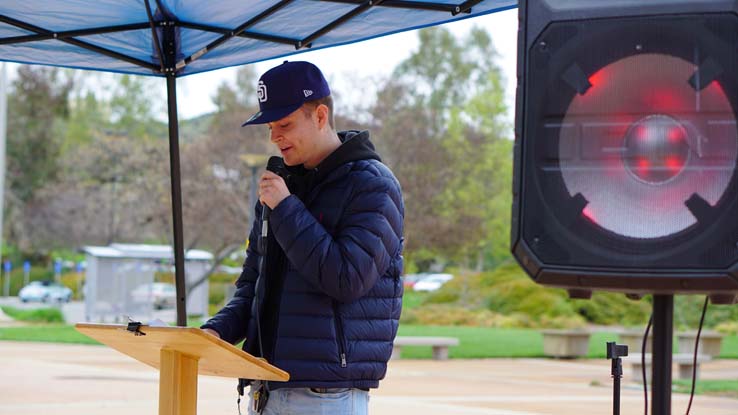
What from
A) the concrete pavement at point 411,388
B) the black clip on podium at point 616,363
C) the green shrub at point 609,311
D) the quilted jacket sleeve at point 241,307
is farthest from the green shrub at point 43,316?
the black clip on podium at point 616,363

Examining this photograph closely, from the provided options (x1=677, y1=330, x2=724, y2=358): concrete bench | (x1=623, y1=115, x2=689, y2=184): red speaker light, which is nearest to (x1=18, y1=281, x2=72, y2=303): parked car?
(x1=677, y1=330, x2=724, y2=358): concrete bench

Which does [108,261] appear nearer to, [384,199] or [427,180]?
[427,180]

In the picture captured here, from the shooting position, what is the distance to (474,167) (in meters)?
36.7

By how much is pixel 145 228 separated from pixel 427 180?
1277 cm

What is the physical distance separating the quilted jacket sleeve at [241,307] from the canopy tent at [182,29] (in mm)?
2062

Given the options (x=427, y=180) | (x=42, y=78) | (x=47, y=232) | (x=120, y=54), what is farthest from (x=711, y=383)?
(x=42, y=78)

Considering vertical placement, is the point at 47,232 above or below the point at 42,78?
below

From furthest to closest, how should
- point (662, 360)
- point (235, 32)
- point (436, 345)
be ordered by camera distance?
1. point (436, 345)
2. point (235, 32)
3. point (662, 360)

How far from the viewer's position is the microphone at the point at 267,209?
3.21 meters

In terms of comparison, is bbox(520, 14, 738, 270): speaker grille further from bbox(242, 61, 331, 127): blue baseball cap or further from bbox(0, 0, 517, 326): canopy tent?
bbox(0, 0, 517, 326): canopy tent

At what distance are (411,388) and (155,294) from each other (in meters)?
19.4

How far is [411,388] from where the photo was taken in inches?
571

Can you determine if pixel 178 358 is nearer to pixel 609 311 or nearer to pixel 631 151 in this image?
pixel 631 151

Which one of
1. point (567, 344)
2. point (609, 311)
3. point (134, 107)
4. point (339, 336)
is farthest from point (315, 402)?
point (134, 107)
